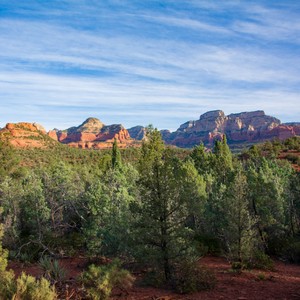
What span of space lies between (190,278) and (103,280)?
4.29 meters

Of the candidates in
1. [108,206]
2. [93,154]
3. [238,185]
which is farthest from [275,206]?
[93,154]

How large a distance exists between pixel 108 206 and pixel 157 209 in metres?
9.42

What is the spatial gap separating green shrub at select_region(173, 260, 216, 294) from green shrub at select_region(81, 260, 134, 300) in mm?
2281

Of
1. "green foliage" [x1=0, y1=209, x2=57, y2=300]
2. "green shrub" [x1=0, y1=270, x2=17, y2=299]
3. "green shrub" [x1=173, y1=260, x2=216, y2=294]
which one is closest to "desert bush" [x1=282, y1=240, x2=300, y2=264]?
"green shrub" [x1=173, y1=260, x2=216, y2=294]

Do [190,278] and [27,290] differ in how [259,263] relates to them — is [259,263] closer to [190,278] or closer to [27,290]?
[190,278]

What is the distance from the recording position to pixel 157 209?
14398 millimetres

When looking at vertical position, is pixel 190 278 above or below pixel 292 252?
above

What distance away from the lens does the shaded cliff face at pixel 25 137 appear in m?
88.8

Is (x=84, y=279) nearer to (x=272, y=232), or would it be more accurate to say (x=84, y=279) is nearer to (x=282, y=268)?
(x=282, y=268)

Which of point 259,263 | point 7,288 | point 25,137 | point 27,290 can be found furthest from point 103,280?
point 25,137

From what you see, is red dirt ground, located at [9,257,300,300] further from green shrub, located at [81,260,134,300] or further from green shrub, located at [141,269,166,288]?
green shrub, located at [81,260,134,300]

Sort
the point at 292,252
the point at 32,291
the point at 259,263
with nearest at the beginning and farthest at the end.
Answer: the point at 32,291, the point at 259,263, the point at 292,252

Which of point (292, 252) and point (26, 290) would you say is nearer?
point (26, 290)

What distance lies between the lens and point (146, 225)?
1439 cm
